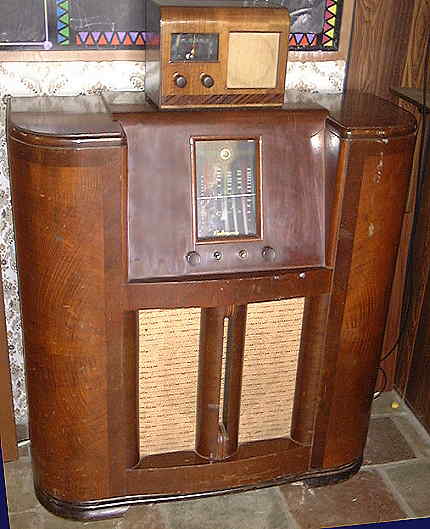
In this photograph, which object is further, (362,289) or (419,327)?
(419,327)

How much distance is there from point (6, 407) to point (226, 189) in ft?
3.49

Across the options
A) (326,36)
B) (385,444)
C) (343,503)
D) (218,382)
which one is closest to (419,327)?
(385,444)

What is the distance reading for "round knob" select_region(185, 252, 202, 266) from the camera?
186 cm

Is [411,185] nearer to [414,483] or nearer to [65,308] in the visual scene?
[414,483]

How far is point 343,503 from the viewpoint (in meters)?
2.31

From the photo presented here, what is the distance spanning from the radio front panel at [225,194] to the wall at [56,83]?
0.38m

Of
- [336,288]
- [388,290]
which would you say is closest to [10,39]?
[336,288]

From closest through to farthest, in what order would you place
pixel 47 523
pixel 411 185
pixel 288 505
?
1. pixel 47 523
2. pixel 288 505
3. pixel 411 185

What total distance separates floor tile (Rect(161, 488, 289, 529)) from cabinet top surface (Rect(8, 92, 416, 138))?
1.18m

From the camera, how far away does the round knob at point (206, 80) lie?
1.86 metres

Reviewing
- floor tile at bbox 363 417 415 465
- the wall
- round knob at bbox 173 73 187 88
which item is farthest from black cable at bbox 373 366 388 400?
round knob at bbox 173 73 187 88

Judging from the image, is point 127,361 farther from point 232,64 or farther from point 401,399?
point 401,399

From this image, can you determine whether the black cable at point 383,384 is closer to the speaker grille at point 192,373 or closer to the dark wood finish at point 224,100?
the speaker grille at point 192,373

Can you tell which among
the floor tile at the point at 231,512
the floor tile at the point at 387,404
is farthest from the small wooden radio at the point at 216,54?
the floor tile at the point at 387,404
